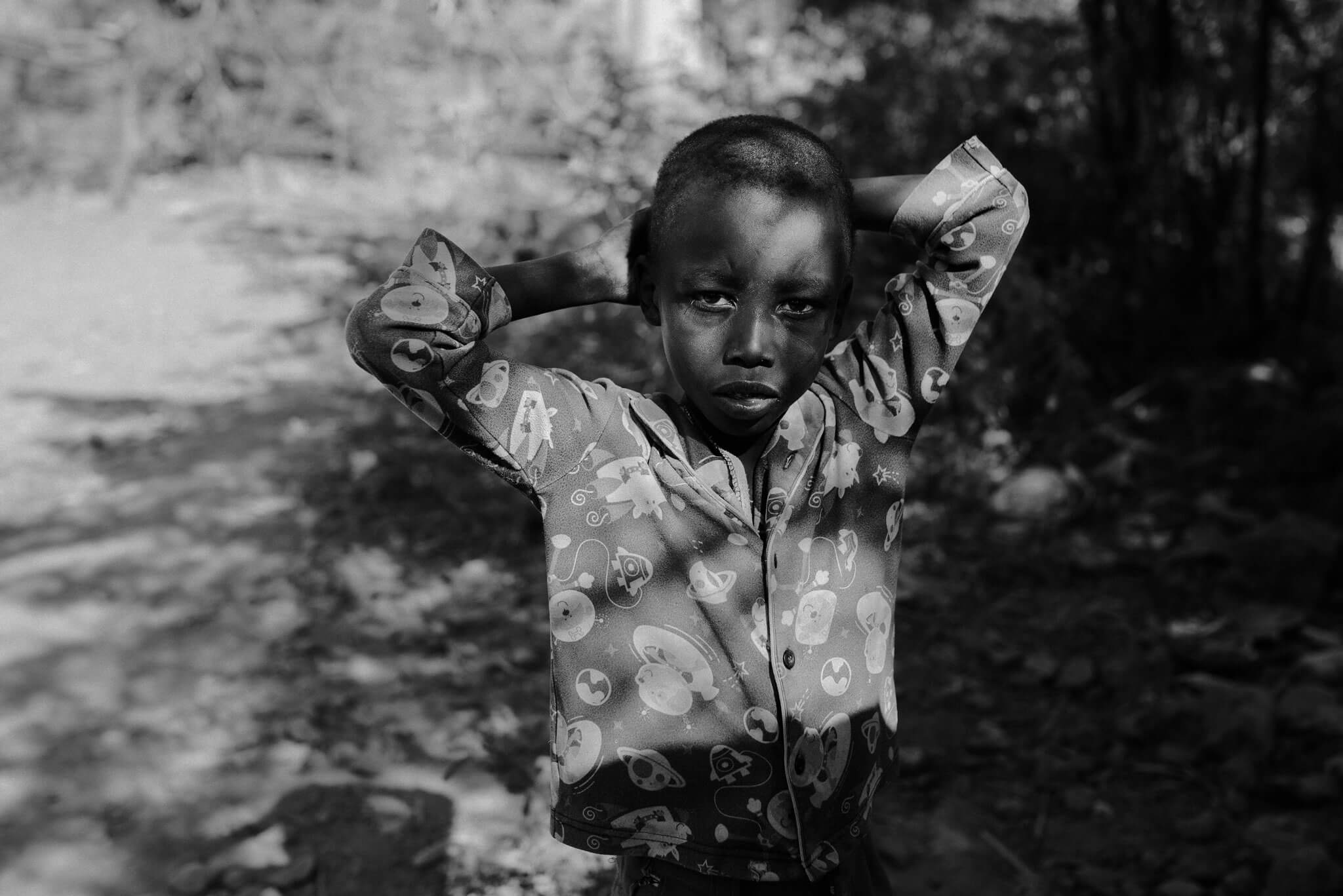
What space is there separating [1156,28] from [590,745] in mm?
4117

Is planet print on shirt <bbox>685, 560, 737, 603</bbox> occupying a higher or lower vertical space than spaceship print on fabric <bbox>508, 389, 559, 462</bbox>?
lower

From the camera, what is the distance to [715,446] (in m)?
1.74

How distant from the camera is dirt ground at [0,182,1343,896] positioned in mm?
2795

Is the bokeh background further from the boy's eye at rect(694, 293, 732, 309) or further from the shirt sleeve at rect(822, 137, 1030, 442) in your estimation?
the boy's eye at rect(694, 293, 732, 309)

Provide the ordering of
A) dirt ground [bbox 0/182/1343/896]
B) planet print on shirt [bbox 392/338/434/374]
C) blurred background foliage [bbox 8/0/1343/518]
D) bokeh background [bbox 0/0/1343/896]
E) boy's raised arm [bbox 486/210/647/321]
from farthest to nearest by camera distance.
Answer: blurred background foliage [bbox 8/0/1343/518] < bokeh background [bbox 0/0/1343/896] < dirt ground [bbox 0/182/1343/896] < boy's raised arm [bbox 486/210/647/321] < planet print on shirt [bbox 392/338/434/374]

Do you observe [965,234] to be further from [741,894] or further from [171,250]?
[171,250]

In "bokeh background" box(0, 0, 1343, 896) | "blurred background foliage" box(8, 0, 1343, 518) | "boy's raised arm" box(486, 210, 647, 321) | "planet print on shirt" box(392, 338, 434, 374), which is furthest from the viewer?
"blurred background foliage" box(8, 0, 1343, 518)

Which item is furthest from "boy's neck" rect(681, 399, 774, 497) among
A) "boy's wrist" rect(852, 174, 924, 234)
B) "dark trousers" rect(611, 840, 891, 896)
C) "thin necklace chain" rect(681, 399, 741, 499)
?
"dark trousers" rect(611, 840, 891, 896)

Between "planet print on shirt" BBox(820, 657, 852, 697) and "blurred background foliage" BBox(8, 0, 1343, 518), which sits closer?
"planet print on shirt" BBox(820, 657, 852, 697)

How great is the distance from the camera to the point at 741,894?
1.71m

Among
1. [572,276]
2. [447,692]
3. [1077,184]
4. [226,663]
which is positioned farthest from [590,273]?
[1077,184]

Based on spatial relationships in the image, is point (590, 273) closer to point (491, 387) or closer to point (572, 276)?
point (572, 276)

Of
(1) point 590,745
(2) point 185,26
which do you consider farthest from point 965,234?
(2) point 185,26

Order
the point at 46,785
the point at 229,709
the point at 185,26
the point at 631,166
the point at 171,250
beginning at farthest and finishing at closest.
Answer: the point at 185,26, the point at 171,250, the point at 631,166, the point at 229,709, the point at 46,785
